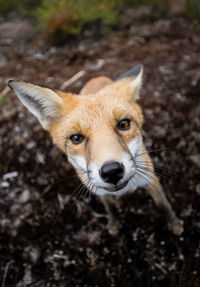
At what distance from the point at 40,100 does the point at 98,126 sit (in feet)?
2.62

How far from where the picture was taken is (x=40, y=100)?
2309 mm

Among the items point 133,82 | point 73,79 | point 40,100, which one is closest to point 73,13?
point 73,79

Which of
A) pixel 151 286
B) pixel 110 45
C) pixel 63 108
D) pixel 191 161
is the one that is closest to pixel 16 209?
pixel 63 108

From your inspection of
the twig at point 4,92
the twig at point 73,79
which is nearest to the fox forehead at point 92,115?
the twig at point 73,79

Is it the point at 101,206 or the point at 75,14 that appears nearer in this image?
the point at 101,206

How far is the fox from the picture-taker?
1663 mm

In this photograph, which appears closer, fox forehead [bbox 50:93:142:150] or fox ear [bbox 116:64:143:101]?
fox forehead [bbox 50:93:142:150]

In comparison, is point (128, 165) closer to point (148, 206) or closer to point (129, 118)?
point (129, 118)

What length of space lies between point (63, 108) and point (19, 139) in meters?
1.97

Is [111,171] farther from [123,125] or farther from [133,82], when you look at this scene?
[133,82]

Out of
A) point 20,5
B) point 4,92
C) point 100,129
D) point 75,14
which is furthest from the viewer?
point 20,5

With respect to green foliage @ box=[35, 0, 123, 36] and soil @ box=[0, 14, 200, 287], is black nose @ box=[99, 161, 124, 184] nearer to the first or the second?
soil @ box=[0, 14, 200, 287]

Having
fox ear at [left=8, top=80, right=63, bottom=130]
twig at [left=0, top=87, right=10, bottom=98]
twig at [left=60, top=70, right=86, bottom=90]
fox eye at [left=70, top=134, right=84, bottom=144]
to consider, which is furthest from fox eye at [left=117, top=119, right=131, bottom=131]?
twig at [left=0, top=87, right=10, bottom=98]

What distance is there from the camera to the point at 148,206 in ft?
10.2
